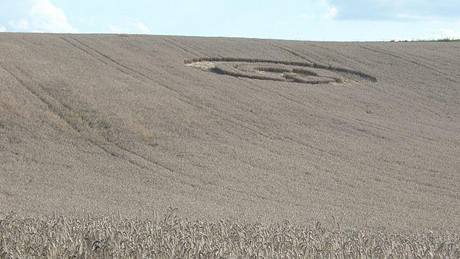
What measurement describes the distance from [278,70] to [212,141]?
15551 millimetres

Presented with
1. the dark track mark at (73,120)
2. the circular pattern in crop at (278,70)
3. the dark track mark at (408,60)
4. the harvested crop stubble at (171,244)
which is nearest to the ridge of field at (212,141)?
the dark track mark at (73,120)

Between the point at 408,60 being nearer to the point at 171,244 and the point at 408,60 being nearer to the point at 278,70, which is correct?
the point at 278,70

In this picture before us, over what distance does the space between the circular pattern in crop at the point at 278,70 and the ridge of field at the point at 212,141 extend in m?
0.76

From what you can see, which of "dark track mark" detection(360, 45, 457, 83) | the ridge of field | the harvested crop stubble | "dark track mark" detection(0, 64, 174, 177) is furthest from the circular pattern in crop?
the harvested crop stubble

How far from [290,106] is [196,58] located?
31.6 feet

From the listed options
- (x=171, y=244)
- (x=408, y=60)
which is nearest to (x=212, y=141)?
A: (x=171, y=244)

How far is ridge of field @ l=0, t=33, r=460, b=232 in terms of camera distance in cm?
1677

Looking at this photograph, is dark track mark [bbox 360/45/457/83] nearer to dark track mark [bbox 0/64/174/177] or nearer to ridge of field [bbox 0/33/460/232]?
ridge of field [bbox 0/33/460/232]

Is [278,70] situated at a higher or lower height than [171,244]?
higher

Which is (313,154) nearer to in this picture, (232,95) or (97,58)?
(232,95)

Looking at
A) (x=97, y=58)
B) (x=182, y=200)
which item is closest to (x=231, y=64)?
Answer: (x=97, y=58)

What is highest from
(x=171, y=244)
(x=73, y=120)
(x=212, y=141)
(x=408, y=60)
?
(x=408, y=60)

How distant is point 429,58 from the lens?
4547cm

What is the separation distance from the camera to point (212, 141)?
2316 centimetres
